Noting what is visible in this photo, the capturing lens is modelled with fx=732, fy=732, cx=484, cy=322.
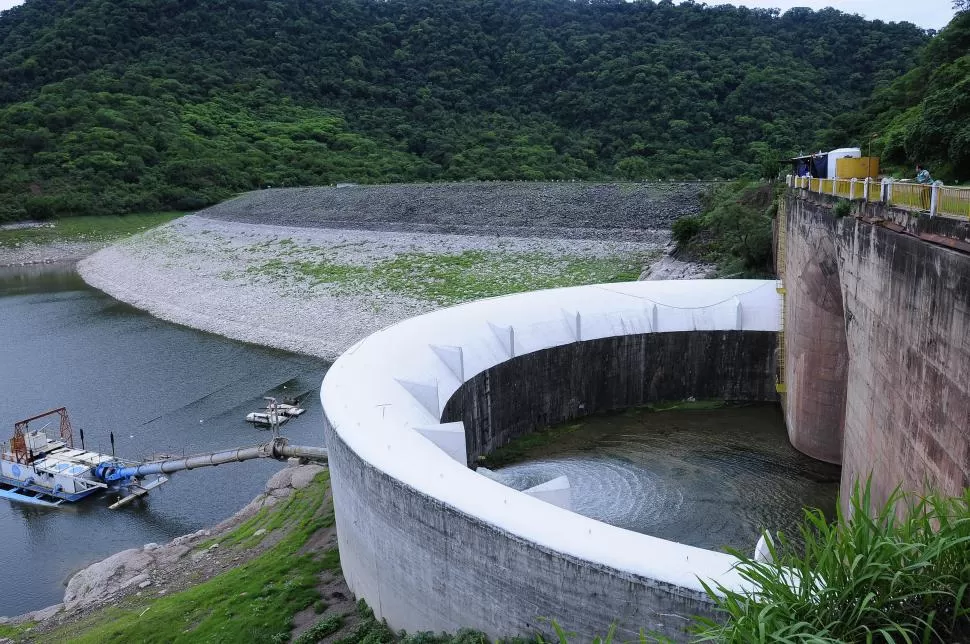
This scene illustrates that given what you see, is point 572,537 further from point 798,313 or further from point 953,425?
point 798,313

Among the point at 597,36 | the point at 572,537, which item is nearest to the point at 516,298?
the point at 572,537

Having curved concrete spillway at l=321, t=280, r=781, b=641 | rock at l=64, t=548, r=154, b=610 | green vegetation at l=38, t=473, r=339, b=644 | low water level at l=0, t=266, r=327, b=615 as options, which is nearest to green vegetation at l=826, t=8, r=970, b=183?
curved concrete spillway at l=321, t=280, r=781, b=641

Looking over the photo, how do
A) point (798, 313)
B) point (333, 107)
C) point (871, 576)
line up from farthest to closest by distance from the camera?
1. point (333, 107)
2. point (798, 313)
3. point (871, 576)

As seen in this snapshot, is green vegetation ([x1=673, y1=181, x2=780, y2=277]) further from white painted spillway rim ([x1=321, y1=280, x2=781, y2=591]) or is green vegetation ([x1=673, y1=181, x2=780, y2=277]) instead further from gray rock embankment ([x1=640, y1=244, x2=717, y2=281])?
white painted spillway rim ([x1=321, y1=280, x2=781, y2=591])

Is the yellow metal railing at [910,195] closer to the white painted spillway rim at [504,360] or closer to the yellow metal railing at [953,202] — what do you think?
the yellow metal railing at [953,202]

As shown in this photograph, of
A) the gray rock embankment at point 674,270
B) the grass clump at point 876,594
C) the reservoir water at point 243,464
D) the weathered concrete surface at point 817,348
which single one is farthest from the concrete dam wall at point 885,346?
the gray rock embankment at point 674,270

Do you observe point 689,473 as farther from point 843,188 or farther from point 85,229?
point 85,229
